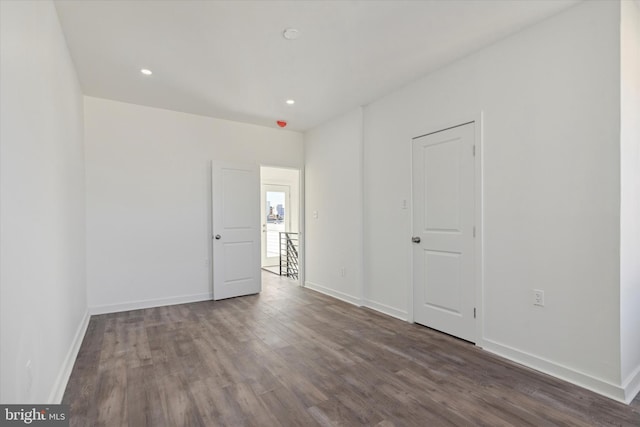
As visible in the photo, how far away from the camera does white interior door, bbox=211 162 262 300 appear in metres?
4.67

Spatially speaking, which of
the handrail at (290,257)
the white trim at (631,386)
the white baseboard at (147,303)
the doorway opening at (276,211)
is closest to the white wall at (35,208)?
the white baseboard at (147,303)

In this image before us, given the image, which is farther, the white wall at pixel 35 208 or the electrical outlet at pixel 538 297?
the electrical outlet at pixel 538 297

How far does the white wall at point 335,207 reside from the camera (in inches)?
173

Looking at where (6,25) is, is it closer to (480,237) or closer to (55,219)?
(55,219)

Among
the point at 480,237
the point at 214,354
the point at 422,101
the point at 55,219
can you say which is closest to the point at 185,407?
the point at 214,354

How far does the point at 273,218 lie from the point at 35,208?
6143mm

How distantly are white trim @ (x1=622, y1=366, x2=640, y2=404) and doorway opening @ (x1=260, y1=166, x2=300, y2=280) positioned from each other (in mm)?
5919

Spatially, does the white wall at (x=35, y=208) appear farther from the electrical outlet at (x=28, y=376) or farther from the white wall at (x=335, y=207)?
the white wall at (x=335, y=207)

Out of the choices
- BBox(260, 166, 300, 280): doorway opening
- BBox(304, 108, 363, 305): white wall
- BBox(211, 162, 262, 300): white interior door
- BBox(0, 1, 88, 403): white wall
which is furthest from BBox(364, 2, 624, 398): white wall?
BBox(260, 166, 300, 280): doorway opening

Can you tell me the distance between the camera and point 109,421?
74.1 inches

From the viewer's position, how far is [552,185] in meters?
2.41

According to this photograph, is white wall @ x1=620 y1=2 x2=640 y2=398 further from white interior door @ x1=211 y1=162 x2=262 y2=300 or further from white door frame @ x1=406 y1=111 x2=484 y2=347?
white interior door @ x1=211 y1=162 x2=262 y2=300

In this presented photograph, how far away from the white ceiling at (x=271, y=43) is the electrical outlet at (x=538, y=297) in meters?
2.13

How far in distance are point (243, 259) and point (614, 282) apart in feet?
13.9
